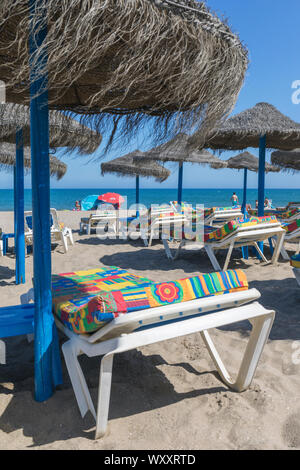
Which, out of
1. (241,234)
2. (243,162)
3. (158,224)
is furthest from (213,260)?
(243,162)

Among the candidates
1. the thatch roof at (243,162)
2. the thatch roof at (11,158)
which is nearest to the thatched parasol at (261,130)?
the thatch roof at (11,158)

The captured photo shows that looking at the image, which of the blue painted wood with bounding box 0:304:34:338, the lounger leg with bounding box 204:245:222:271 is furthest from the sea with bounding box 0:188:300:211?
the blue painted wood with bounding box 0:304:34:338

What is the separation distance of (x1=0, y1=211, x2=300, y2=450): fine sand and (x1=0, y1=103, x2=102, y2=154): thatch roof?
7.02 ft

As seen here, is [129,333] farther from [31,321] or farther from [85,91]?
[85,91]

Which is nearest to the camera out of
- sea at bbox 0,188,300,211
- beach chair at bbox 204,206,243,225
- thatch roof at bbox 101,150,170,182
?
beach chair at bbox 204,206,243,225

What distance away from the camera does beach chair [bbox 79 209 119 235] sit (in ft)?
33.2

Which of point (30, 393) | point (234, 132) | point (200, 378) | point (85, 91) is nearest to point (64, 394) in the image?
point (30, 393)

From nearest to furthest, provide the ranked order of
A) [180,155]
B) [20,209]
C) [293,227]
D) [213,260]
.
Result: [20,209] < [213,260] < [293,227] < [180,155]

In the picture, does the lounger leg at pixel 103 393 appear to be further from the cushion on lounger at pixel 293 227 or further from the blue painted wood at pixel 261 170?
the blue painted wood at pixel 261 170

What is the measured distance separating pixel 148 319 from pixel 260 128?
4862 mm

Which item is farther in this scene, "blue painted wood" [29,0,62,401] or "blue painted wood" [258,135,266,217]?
"blue painted wood" [258,135,266,217]

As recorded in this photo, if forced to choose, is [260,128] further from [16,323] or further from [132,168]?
[132,168]

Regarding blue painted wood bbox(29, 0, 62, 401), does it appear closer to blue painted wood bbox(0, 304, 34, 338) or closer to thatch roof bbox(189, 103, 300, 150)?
A: blue painted wood bbox(0, 304, 34, 338)

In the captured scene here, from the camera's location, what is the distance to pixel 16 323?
83.0 inches
